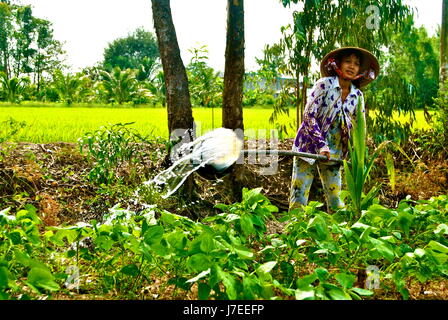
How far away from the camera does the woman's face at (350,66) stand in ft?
11.4

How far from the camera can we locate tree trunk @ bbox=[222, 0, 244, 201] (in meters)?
4.43

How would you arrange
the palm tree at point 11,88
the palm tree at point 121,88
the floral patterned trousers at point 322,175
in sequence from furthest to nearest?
the palm tree at point 121,88
the palm tree at point 11,88
the floral patterned trousers at point 322,175

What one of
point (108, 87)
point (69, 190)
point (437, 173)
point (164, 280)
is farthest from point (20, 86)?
point (164, 280)

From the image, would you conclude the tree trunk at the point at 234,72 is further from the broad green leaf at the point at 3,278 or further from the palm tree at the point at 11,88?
the palm tree at the point at 11,88

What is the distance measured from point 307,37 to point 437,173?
2.00 metres

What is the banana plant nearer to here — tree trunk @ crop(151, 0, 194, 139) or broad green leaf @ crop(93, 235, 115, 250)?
broad green leaf @ crop(93, 235, 115, 250)

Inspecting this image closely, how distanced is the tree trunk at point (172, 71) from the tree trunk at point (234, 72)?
1.18 ft

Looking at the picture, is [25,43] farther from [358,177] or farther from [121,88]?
[358,177]

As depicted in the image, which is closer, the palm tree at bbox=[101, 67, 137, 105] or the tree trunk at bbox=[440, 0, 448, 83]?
the tree trunk at bbox=[440, 0, 448, 83]

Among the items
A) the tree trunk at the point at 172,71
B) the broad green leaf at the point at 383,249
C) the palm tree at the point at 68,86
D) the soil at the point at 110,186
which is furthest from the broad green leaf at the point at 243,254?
the palm tree at the point at 68,86

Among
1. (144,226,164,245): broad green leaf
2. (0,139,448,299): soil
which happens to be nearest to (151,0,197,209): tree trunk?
(0,139,448,299): soil

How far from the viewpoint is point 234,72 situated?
177 inches

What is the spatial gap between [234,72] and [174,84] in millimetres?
543

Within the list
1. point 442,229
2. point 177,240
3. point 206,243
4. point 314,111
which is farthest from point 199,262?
point 314,111
